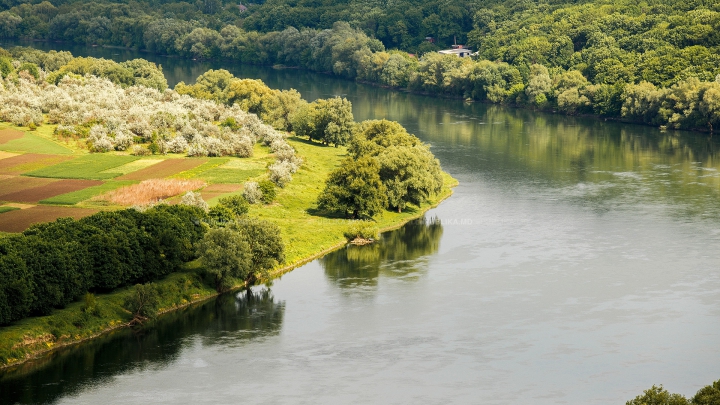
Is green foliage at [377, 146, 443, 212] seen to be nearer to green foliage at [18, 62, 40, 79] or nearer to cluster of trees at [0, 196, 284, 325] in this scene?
cluster of trees at [0, 196, 284, 325]

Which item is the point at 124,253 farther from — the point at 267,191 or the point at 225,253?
the point at 267,191

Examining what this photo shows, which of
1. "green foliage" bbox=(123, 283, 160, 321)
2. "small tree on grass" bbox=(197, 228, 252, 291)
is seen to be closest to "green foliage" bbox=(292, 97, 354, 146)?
"small tree on grass" bbox=(197, 228, 252, 291)

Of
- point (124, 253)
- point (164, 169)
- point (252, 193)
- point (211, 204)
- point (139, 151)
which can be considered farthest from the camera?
point (139, 151)

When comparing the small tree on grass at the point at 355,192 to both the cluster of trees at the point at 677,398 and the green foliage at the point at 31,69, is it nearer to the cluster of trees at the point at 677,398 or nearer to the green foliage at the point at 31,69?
the cluster of trees at the point at 677,398

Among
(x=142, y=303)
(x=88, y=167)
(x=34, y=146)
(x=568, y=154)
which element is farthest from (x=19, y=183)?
(x=568, y=154)

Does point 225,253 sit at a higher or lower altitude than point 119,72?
lower

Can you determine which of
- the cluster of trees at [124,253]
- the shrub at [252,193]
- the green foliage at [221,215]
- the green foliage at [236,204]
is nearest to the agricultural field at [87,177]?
the shrub at [252,193]
